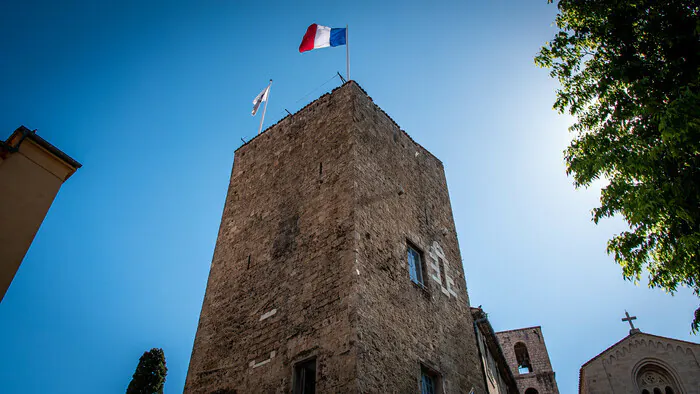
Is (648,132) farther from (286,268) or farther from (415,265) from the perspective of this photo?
(286,268)

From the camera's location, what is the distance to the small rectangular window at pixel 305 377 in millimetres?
8891

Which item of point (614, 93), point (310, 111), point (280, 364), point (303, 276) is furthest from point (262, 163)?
point (614, 93)

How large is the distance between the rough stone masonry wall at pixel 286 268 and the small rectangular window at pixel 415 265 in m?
2.23

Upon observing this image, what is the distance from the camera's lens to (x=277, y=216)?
12.6 meters

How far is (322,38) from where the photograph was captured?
15734 mm

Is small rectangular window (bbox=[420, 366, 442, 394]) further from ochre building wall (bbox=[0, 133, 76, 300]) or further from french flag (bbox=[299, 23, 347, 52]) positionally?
french flag (bbox=[299, 23, 347, 52])

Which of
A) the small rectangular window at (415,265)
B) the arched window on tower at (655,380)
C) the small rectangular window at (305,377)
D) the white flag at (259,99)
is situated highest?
the white flag at (259,99)

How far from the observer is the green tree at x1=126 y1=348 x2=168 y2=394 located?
64.4ft

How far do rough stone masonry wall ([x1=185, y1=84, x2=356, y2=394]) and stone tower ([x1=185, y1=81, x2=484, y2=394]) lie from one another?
3cm

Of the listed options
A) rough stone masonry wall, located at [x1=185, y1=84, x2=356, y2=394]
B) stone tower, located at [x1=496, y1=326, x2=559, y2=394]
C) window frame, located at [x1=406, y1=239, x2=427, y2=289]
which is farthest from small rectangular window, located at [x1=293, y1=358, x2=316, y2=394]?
stone tower, located at [x1=496, y1=326, x2=559, y2=394]

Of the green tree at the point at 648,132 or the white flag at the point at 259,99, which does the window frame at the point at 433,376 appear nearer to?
the green tree at the point at 648,132

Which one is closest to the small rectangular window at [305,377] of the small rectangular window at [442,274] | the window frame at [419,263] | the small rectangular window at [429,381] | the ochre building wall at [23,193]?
the small rectangular window at [429,381]

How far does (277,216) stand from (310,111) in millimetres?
3821

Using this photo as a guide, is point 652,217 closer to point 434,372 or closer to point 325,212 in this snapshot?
point 434,372
